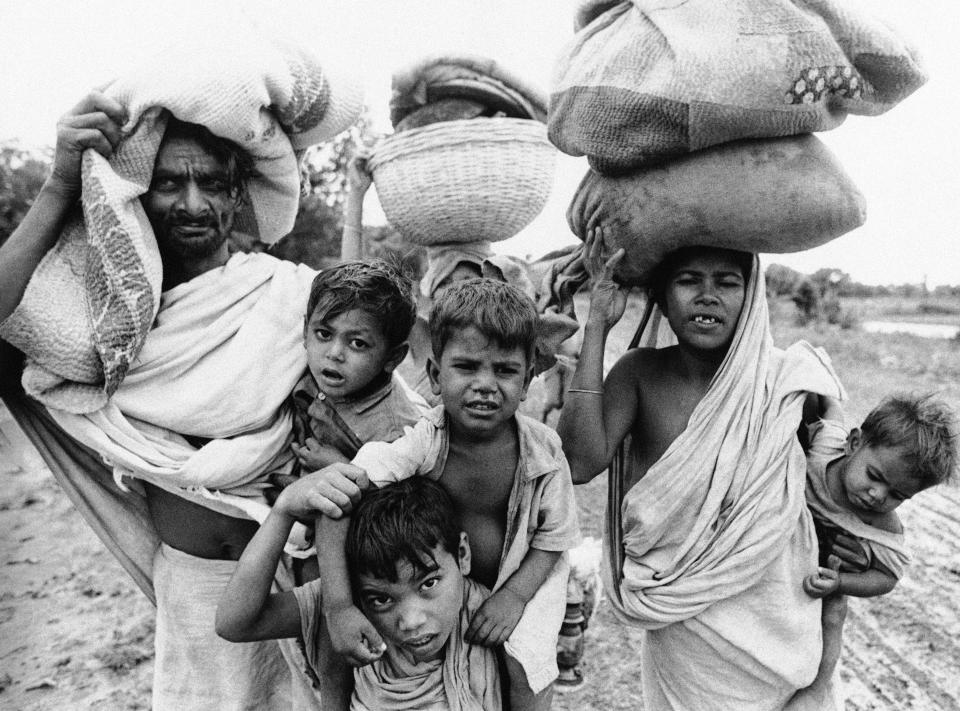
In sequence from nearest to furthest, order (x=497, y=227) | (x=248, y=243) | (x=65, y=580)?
(x=248, y=243) → (x=497, y=227) → (x=65, y=580)

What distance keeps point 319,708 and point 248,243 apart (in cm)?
149

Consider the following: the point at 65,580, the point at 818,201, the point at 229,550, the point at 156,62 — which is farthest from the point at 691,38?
the point at 65,580

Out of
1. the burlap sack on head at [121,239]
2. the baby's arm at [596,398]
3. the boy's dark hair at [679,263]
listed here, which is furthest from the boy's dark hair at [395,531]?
the boy's dark hair at [679,263]

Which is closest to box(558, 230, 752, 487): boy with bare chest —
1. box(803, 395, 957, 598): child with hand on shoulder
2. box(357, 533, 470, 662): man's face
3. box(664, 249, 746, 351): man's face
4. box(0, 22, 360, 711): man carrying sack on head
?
box(664, 249, 746, 351): man's face

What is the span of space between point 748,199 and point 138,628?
148 inches

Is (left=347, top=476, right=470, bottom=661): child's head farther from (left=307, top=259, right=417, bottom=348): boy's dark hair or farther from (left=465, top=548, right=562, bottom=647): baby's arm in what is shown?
(left=307, top=259, right=417, bottom=348): boy's dark hair

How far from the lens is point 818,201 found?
1.58 m

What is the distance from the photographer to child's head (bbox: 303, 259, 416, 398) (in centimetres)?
171

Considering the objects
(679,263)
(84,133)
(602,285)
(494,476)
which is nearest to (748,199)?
(679,263)

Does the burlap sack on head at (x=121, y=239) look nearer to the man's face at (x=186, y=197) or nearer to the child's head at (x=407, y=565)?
the man's face at (x=186, y=197)

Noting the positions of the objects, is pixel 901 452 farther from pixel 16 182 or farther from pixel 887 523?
pixel 16 182

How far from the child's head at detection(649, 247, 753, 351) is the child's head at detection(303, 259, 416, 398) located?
699 mm

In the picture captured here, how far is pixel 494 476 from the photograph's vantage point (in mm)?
1700

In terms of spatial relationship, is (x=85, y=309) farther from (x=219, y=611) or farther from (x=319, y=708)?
(x=319, y=708)
